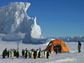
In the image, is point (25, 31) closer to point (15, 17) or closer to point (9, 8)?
point (15, 17)

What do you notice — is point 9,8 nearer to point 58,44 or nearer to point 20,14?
point 20,14

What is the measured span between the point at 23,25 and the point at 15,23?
3.13 meters

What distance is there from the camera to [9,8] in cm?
7706

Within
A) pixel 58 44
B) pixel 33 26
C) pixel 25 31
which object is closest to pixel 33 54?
pixel 58 44

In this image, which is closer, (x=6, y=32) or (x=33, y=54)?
(x=33, y=54)

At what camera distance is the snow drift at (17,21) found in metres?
71.2

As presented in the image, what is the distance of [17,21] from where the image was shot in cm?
7500

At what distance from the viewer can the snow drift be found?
71.2 metres

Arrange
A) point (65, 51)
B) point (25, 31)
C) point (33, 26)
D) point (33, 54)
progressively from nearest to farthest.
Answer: point (33, 54)
point (65, 51)
point (33, 26)
point (25, 31)

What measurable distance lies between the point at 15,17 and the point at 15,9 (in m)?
3.60

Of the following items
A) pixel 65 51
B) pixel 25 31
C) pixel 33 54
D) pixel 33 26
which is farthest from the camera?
pixel 25 31

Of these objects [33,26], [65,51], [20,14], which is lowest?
[65,51]

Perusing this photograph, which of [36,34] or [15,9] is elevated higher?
[15,9]

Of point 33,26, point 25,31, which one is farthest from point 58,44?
point 25,31
